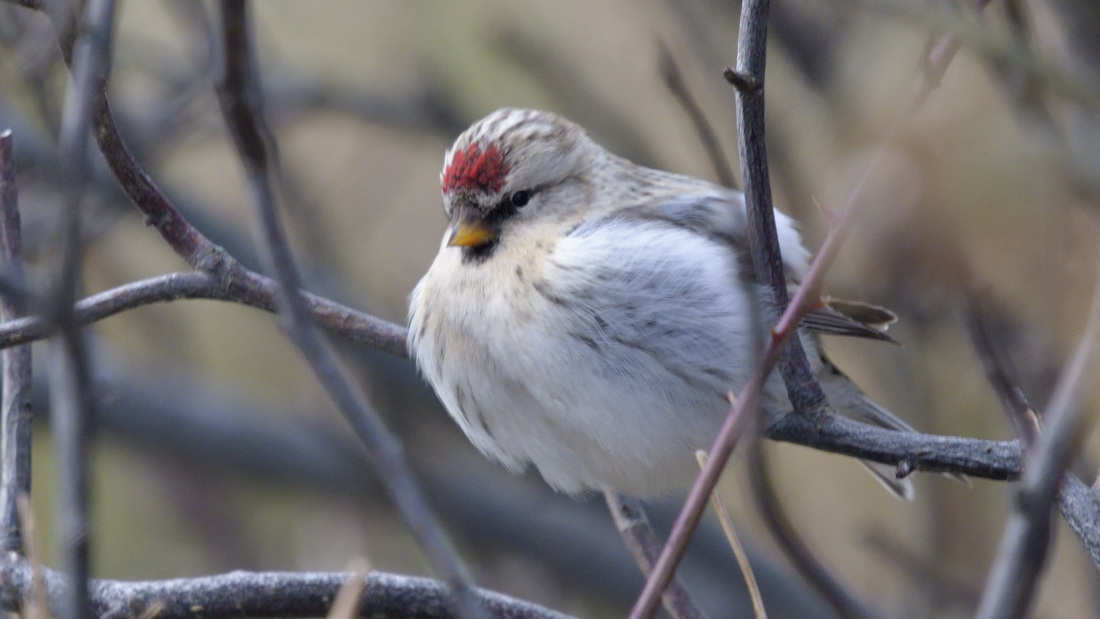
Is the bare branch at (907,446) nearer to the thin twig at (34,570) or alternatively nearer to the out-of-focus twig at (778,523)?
the out-of-focus twig at (778,523)

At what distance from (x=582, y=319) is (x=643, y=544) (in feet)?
2.22

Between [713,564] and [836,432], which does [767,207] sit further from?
[713,564]

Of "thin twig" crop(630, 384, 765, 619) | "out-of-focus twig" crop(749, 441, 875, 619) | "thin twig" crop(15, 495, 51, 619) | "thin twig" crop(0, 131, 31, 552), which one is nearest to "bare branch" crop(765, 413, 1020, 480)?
"out-of-focus twig" crop(749, 441, 875, 619)

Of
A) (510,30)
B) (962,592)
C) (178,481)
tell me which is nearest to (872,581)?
(962,592)

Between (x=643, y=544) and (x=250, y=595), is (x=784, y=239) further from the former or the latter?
(x=250, y=595)

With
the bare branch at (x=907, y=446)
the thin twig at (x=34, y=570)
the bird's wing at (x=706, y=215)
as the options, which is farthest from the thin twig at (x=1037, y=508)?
the bird's wing at (x=706, y=215)

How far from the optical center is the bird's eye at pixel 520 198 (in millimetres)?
3053

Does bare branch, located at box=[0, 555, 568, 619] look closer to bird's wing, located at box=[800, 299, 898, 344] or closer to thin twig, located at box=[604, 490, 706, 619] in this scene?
thin twig, located at box=[604, 490, 706, 619]

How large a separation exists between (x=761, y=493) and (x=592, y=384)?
1.28 metres

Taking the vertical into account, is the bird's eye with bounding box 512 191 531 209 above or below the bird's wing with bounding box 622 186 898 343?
above

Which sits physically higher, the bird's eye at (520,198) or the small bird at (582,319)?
the bird's eye at (520,198)

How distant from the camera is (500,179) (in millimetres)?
3021

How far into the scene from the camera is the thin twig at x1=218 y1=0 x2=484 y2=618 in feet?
3.70

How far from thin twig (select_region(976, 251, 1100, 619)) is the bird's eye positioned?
1990 mm
